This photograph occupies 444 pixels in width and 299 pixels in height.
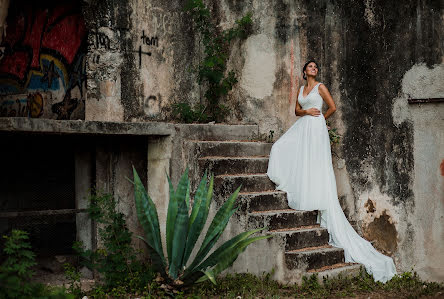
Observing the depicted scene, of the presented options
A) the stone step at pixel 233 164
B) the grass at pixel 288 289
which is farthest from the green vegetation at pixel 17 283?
the stone step at pixel 233 164

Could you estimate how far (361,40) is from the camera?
6562 mm

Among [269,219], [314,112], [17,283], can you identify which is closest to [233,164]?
[269,219]

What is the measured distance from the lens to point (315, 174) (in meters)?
6.15

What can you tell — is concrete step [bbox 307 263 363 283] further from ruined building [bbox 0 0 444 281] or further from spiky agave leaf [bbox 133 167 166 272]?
spiky agave leaf [bbox 133 167 166 272]

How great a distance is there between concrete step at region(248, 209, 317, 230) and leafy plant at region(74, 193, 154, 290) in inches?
48.9

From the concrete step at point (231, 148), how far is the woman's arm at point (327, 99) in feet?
3.10

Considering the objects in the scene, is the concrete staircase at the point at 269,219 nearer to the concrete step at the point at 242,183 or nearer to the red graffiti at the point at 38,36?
the concrete step at the point at 242,183

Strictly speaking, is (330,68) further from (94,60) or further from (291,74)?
(94,60)

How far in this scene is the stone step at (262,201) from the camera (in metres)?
5.89

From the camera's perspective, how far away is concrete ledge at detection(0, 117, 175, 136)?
5098mm

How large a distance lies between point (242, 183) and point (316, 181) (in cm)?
84

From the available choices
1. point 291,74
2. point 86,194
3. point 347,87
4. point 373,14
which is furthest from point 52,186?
point 373,14

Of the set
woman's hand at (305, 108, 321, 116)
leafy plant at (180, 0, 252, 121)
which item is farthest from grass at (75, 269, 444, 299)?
leafy plant at (180, 0, 252, 121)

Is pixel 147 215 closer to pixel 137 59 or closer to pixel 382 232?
pixel 137 59
